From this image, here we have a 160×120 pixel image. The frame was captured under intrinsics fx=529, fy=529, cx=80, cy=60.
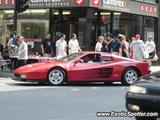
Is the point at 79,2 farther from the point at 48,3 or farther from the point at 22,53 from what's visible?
the point at 22,53

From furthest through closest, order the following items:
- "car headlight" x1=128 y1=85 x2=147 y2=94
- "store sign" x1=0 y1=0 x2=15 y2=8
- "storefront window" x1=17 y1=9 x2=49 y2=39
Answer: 1. "store sign" x1=0 y1=0 x2=15 y2=8
2. "storefront window" x1=17 y1=9 x2=49 y2=39
3. "car headlight" x1=128 y1=85 x2=147 y2=94

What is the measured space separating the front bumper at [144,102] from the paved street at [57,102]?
4.09ft

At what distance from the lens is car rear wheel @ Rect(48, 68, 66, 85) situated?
17.6 m

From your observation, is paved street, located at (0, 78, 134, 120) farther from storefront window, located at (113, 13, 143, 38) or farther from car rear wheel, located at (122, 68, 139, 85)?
storefront window, located at (113, 13, 143, 38)

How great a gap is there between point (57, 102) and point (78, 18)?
46.3ft

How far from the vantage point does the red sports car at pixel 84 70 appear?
17.5m

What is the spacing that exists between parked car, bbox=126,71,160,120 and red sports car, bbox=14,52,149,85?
8594mm

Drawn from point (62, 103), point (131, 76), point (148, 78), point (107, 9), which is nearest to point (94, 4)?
point (107, 9)

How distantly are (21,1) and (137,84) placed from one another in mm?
Answer: 13479

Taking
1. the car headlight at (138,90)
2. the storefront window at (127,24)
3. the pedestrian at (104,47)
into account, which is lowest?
the car headlight at (138,90)

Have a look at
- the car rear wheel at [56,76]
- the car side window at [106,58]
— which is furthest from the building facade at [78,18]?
the car rear wheel at [56,76]

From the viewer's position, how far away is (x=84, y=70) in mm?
17844

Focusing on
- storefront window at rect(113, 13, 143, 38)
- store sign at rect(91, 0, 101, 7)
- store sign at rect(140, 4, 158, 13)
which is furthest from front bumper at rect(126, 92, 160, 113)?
store sign at rect(140, 4, 158, 13)

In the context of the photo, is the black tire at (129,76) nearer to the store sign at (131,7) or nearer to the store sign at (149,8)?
the store sign at (131,7)
